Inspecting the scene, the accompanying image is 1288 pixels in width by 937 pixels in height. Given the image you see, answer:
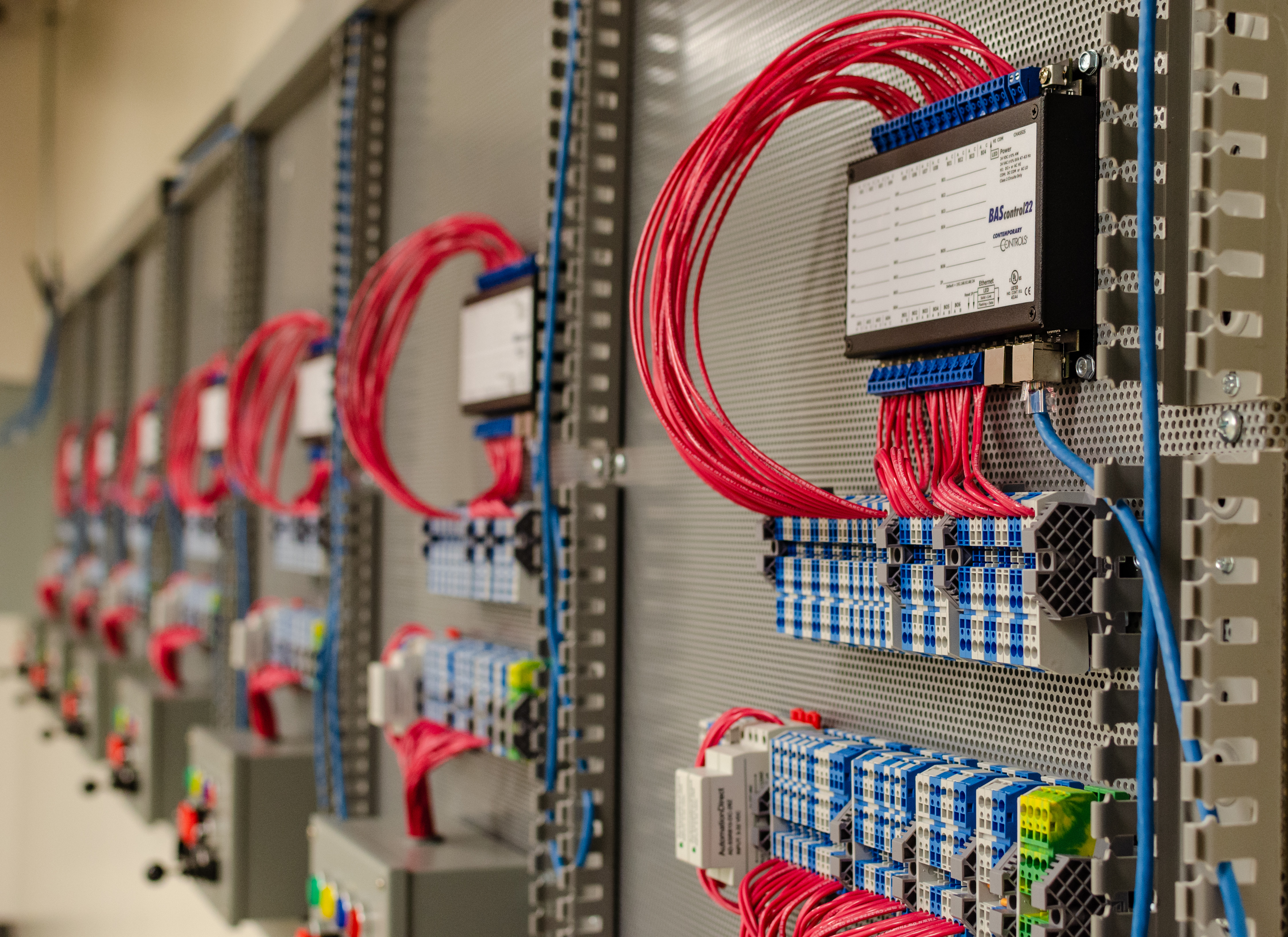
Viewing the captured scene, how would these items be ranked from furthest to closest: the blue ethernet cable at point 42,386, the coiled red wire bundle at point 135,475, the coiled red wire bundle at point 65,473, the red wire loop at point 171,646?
1. the blue ethernet cable at point 42,386
2. the coiled red wire bundle at point 65,473
3. the coiled red wire bundle at point 135,475
4. the red wire loop at point 171,646

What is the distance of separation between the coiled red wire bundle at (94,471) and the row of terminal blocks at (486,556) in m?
4.24

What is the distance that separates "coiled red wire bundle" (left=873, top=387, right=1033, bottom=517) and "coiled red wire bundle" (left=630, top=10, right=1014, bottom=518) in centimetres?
4

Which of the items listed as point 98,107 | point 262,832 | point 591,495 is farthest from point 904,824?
point 98,107

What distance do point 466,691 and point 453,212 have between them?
2.96 feet

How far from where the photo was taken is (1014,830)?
998mm

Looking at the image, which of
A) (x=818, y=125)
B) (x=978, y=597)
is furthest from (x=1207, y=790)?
(x=818, y=125)

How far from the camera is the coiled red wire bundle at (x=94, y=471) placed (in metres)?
6.00

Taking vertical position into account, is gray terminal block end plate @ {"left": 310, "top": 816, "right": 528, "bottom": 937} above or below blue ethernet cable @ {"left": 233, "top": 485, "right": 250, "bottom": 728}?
below

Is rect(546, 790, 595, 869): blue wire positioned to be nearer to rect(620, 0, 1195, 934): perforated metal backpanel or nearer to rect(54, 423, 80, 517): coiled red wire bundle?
rect(620, 0, 1195, 934): perforated metal backpanel

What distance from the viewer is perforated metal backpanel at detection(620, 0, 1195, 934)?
3.58 feet

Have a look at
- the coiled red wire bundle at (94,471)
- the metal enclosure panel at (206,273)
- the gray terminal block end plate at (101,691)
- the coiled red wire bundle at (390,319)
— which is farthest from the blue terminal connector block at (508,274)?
Result: the coiled red wire bundle at (94,471)

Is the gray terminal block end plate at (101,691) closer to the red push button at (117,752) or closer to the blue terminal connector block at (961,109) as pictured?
the red push button at (117,752)

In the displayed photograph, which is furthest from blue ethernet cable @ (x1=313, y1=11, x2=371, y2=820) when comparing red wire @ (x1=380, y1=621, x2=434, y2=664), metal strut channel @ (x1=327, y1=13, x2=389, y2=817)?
red wire @ (x1=380, y1=621, x2=434, y2=664)

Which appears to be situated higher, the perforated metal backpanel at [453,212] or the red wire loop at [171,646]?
the perforated metal backpanel at [453,212]
